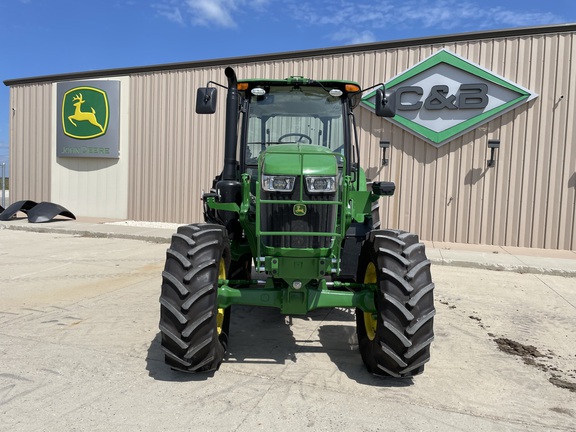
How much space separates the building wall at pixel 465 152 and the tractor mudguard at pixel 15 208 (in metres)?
4.72

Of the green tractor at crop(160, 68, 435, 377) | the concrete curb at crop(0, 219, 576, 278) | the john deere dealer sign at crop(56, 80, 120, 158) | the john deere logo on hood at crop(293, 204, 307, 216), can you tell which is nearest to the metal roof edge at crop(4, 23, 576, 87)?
the john deere dealer sign at crop(56, 80, 120, 158)

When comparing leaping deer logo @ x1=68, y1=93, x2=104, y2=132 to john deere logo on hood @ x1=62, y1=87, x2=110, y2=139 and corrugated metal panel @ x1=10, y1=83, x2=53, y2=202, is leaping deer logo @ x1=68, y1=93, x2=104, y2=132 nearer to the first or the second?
john deere logo on hood @ x1=62, y1=87, x2=110, y2=139

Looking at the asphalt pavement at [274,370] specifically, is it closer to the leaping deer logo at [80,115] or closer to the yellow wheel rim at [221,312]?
the yellow wheel rim at [221,312]

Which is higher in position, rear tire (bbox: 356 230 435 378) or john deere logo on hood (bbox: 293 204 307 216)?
john deere logo on hood (bbox: 293 204 307 216)

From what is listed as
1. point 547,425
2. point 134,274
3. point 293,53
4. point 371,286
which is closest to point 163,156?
point 293,53

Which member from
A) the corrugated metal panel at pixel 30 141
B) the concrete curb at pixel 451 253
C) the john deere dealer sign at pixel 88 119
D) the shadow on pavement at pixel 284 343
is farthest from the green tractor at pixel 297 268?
the corrugated metal panel at pixel 30 141

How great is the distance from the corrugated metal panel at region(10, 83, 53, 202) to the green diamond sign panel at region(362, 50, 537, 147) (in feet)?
35.1

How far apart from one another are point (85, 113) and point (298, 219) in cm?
1301

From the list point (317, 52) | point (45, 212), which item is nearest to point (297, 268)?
point (317, 52)

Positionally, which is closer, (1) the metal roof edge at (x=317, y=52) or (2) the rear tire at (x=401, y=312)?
(2) the rear tire at (x=401, y=312)

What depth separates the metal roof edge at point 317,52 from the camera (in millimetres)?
10008

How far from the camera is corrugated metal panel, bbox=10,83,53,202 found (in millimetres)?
14992

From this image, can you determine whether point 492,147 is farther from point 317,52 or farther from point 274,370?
point 274,370

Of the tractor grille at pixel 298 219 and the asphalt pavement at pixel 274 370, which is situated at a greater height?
the tractor grille at pixel 298 219
